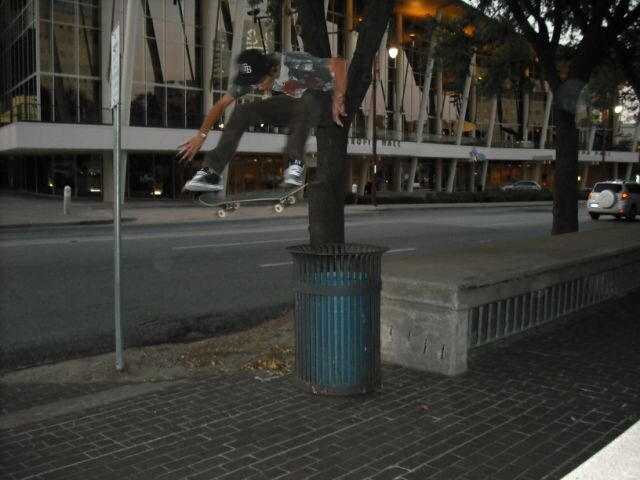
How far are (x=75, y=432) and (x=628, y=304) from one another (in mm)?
7199

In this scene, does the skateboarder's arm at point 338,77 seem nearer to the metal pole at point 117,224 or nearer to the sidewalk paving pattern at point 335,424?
the metal pole at point 117,224

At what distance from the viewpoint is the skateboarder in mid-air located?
4.09 m

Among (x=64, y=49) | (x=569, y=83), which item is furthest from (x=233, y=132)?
(x=64, y=49)

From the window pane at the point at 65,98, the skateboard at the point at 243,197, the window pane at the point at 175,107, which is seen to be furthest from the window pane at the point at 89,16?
the skateboard at the point at 243,197

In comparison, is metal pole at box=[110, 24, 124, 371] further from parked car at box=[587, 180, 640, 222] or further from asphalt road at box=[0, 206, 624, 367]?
parked car at box=[587, 180, 640, 222]

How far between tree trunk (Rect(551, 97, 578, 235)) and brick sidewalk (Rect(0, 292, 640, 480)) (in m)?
6.97

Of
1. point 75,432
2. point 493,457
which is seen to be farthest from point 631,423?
point 75,432

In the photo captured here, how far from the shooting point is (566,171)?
12359 mm

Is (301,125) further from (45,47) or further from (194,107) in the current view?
(194,107)

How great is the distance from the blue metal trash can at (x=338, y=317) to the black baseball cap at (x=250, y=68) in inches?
58.5

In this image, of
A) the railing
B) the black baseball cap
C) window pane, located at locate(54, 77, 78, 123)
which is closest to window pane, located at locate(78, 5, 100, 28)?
window pane, located at locate(54, 77, 78, 123)

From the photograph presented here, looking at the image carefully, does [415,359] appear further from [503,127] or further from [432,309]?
[503,127]

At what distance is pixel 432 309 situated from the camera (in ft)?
18.7

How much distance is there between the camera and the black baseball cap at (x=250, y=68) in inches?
157
